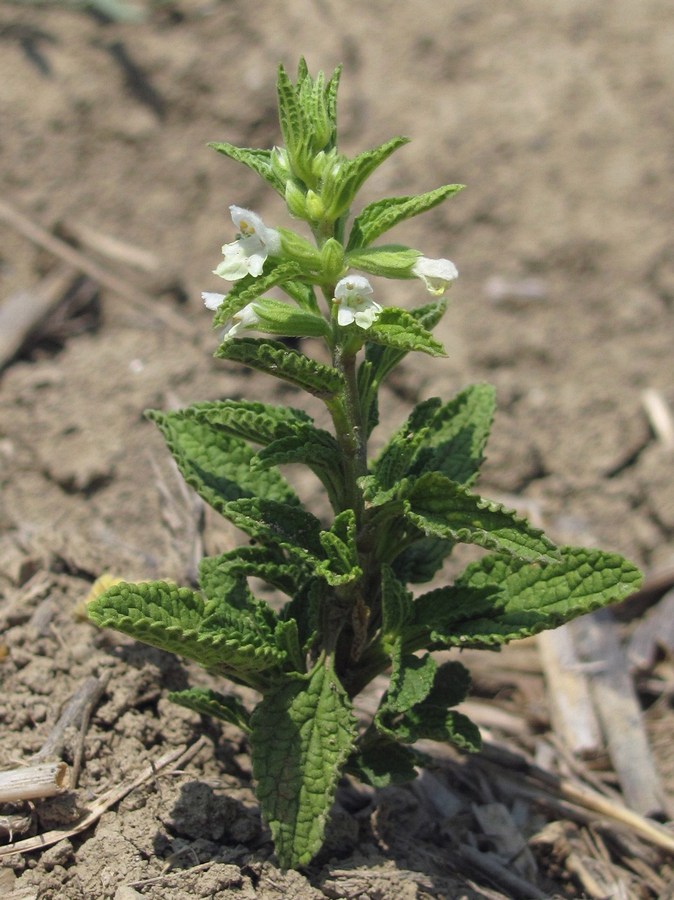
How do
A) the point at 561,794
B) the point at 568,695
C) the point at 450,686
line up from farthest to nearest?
the point at 568,695 < the point at 561,794 < the point at 450,686

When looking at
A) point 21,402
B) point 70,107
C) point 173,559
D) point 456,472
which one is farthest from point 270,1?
point 456,472

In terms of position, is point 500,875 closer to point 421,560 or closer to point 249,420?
point 421,560

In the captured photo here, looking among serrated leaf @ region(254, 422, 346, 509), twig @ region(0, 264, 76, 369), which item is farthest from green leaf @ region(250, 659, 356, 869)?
twig @ region(0, 264, 76, 369)

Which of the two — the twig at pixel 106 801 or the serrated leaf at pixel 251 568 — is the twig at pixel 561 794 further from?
the serrated leaf at pixel 251 568

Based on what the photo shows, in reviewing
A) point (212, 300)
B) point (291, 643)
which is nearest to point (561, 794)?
point (291, 643)

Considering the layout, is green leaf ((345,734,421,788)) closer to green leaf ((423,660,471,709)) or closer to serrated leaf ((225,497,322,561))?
green leaf ((423,660,471,709))

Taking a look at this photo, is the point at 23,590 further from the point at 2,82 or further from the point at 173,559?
the point at 2,82
